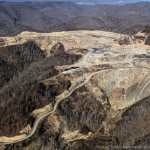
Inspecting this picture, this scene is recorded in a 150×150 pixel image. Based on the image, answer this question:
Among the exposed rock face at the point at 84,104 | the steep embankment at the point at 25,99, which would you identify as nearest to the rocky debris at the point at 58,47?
the exposed rock face at the point at 84,104

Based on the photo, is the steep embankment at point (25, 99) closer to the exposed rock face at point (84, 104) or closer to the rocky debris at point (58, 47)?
the exposed rock face at point (84, 104)

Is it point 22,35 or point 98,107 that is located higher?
point 22,35

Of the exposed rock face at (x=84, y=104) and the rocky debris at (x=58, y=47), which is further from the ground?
the rocky debris at (x=58, y=47)

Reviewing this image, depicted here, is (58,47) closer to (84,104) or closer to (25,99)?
(84,104)

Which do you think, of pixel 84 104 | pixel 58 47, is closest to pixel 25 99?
pixel 84 104

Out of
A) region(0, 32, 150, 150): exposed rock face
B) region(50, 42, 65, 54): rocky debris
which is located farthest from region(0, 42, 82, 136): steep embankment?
region(50, 42, 65, 54): rocky debris

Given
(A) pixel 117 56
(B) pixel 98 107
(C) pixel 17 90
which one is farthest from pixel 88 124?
(A) pixel 117 56

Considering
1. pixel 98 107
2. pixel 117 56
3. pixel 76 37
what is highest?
pixel 76 37

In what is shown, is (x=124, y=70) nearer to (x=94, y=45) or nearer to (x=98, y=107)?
(x=98, y=107)
